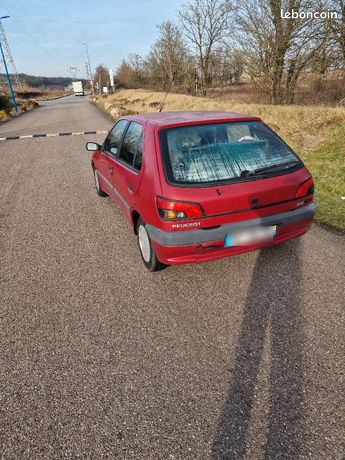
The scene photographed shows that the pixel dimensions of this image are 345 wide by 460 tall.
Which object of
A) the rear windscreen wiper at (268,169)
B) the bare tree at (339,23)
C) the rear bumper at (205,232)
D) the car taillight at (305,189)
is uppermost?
the bare tree at (339,23)

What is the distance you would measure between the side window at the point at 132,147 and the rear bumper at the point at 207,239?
793mm

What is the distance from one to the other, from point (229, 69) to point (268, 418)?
20.5 meters

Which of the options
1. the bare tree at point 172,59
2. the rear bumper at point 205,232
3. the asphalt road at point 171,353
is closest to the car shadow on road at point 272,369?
the asphalt road at point 171,353

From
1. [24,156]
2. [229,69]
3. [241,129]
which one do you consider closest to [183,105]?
[229,69]

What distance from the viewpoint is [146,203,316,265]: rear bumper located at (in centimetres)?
277

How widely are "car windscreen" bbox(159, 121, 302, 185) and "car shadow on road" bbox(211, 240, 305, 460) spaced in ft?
3.66

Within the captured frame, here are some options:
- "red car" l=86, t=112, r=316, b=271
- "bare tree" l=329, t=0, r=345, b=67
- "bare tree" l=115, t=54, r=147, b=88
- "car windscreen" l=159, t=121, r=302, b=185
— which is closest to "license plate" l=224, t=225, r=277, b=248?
"red car" l=86, t=112, r=316, b=271

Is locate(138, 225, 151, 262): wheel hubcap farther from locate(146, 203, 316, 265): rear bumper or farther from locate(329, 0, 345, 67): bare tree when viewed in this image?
locate(329, 0, 345, 67): bare tree

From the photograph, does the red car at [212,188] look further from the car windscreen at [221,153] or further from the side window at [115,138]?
the side window at [115,138]

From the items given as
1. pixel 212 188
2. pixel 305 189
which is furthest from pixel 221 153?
pixel 305 189

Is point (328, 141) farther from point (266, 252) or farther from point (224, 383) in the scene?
point (224, 383)

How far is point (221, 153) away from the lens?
9.78 ft

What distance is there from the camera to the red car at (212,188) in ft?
8.91

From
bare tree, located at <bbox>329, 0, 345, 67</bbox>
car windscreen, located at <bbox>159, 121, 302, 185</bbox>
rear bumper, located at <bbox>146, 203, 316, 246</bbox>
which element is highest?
bare tree, located at <bbox>329, 0, 345, 67</bbox>
